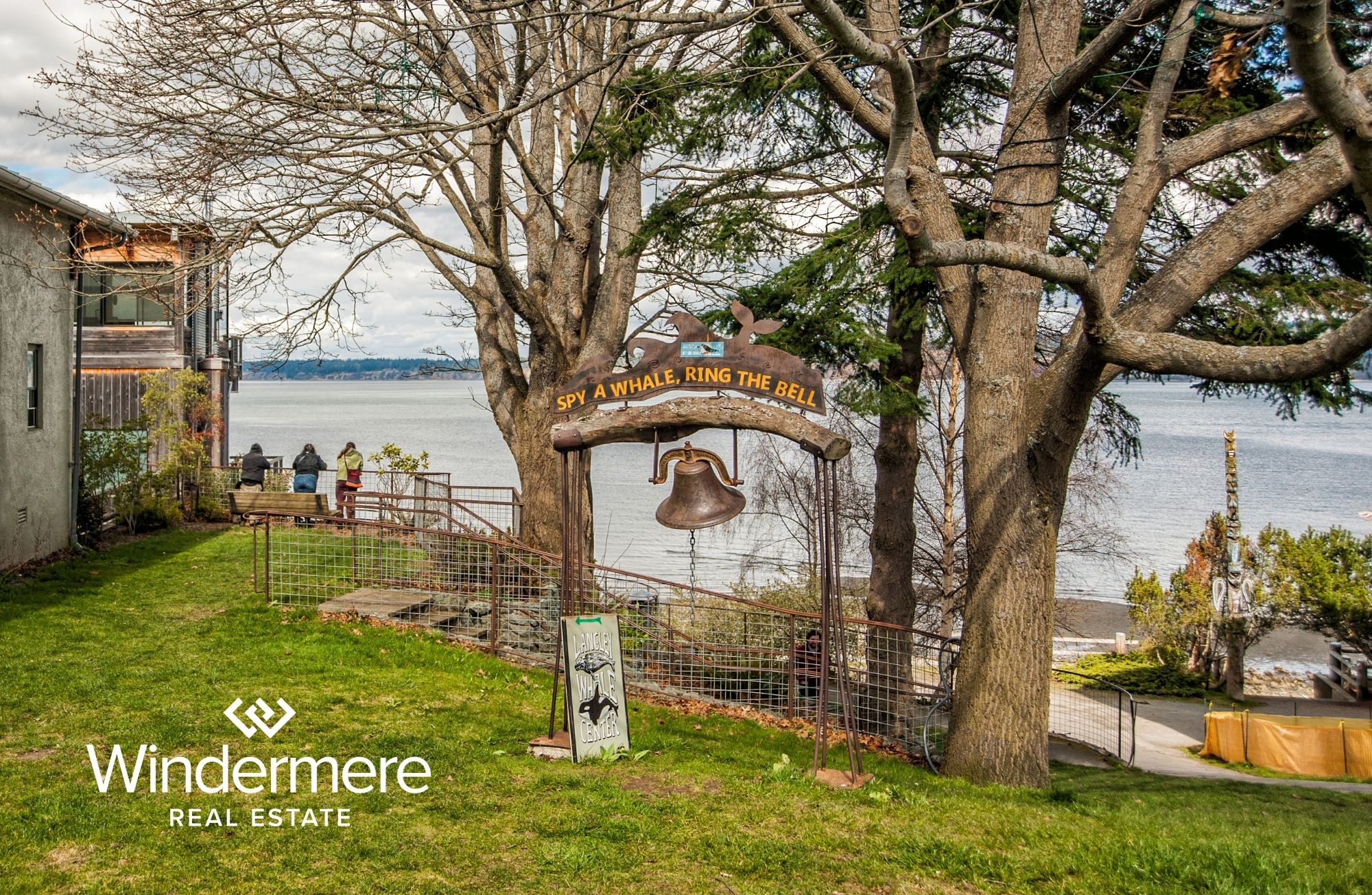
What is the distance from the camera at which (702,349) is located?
7793 millimetres

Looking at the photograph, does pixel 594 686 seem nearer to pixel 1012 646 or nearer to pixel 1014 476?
pixel 1012 646

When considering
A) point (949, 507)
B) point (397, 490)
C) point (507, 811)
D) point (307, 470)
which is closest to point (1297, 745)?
point (949, 507)

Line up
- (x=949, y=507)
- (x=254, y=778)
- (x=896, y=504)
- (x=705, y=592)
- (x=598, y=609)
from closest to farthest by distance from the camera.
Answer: (x=254, y=778)
(x=705, y=592)
(x=598, y=609)
(x=896, y=504)
(x=949, y=507)

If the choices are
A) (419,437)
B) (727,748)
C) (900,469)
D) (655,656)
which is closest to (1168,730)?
(900,469)

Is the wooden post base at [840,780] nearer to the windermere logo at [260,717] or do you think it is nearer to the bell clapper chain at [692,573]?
the bell clapper chain at [692,573]

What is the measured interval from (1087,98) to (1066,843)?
8229 mm

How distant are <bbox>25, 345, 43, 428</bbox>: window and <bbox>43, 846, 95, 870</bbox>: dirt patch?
11412 millimetres

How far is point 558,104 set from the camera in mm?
16734

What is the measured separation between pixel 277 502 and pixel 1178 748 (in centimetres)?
1821

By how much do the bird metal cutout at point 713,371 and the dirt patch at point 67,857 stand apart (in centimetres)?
439

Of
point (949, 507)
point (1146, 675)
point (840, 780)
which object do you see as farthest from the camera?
point (1146, 675)

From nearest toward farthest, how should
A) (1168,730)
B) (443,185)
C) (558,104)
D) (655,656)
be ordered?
1. (655,656)
2. (443,185)
3. (558,104)
4. (1168,730)

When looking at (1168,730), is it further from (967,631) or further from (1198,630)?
(967,631)

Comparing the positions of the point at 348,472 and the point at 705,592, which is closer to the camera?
the point at 705,592
